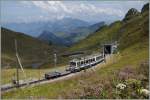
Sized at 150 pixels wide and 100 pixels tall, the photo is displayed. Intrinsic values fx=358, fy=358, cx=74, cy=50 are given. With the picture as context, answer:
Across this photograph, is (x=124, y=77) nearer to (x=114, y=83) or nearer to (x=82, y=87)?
(x=114, y=83)

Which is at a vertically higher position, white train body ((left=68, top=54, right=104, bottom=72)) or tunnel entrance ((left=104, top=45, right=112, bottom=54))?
tunnel entrance ((left=104, top=45, right=112, bottom=54))

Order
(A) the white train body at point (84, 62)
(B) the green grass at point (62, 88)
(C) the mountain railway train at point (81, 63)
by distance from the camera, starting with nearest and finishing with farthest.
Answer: (B) the green grass at point (62, 88), (C) the mountain railway train at point (81, 63), (A) the white train body at point (84, 62)

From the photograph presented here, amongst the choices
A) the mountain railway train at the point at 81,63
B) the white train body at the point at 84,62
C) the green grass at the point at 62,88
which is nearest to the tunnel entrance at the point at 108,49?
the mountain railway train at the point at 81,63

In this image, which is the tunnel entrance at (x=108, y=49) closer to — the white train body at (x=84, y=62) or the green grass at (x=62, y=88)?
the white train body at (x=84, y=62)

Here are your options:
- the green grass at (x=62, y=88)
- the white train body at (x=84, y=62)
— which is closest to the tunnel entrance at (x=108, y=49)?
the white train body at (x=84, y=62)

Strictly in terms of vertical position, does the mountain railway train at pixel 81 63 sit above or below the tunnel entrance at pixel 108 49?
below

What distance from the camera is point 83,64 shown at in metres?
102

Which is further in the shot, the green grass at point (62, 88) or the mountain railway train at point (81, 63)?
the mountain railway train at point (81, 63)

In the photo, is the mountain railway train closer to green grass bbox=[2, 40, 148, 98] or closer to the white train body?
the white train body

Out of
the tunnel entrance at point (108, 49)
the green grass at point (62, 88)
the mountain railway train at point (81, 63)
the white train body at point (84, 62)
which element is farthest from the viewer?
the tunnel entrance at point (108, 49)

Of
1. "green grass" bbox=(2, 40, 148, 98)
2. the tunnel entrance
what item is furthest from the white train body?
"green grass" bbox=(2, 40, 148, 98)

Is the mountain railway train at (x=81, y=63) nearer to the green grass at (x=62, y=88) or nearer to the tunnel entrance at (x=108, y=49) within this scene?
the tunnel entrance at (x=108, y=49)

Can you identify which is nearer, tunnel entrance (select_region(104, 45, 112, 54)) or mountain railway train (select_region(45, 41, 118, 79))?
mountain railway train (select_region(45, 41, 118, 79))

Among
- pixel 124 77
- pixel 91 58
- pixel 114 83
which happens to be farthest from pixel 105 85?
pixel 91 58
